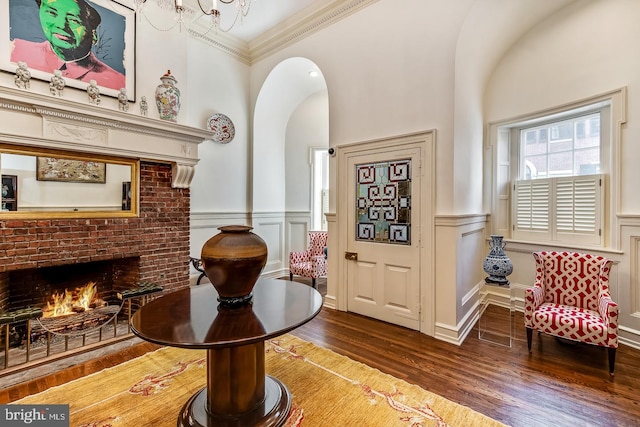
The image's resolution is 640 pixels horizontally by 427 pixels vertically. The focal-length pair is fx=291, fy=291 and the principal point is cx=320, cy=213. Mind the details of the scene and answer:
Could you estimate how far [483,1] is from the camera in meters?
2.65

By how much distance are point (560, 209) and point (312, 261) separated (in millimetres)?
3196

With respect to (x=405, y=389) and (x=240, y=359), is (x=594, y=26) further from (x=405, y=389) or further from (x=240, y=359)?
(x=240, y=359)

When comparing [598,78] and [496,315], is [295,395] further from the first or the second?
[598,78]

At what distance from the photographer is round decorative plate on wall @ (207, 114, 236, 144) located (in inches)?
165

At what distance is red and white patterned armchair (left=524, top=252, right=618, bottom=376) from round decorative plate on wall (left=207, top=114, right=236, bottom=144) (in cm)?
410

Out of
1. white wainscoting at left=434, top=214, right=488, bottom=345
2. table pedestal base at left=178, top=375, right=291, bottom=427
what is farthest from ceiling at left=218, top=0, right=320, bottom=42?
table pedestal base at left=178, top=375, right=291, bottom=427

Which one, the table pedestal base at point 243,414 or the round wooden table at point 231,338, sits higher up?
the round wooden table at point 231,338

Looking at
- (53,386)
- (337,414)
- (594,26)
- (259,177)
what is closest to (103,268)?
(53,386)

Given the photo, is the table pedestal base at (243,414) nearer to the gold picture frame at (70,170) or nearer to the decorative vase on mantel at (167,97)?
the gold picture frame at (70,170)

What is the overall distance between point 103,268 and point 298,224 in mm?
2955

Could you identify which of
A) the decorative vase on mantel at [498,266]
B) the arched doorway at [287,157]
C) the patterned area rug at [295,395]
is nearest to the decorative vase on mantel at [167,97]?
the arched doorway at [287,157]

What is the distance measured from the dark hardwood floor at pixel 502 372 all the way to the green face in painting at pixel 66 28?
2.82 m

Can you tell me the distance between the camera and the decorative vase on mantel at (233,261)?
5.05 ft

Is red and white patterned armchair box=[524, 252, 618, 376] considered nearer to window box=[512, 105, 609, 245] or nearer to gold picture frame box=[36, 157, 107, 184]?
window box=[512, 105, 609, 245]
